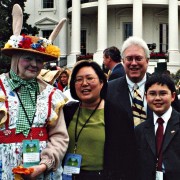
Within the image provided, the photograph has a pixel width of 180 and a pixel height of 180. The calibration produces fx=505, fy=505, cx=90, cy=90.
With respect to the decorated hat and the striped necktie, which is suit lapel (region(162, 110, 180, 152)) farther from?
the decorated hat

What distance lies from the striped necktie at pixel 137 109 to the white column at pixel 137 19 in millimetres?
30018

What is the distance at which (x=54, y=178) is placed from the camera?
171 inches

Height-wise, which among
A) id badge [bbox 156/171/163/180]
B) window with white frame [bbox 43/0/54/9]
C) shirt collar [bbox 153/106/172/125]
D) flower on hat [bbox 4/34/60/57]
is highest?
window with white frame [bbox 43/0/54/9]

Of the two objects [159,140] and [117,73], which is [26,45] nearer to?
[159,140]

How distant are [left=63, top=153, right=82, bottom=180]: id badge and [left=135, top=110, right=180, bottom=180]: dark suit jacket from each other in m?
0.63

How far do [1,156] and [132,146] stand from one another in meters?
1.14

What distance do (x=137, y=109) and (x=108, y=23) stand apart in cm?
3463

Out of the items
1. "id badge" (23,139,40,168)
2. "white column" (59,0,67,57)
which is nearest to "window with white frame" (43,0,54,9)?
"white column" (59,0,67,57)

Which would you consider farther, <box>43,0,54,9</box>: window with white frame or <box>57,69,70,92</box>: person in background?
<box>43,0,54,9</box>: window with white frame

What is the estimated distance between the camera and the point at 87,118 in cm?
448

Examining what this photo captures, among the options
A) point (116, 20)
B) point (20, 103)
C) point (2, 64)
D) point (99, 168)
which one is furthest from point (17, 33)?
point (116, 20)

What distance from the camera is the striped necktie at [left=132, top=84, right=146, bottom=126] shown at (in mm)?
5336

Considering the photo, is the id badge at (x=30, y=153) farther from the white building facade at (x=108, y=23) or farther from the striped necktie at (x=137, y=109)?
the white building facade at (x=108, y=23)

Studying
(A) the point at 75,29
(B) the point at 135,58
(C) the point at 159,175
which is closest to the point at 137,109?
(B) the point at 135,58
